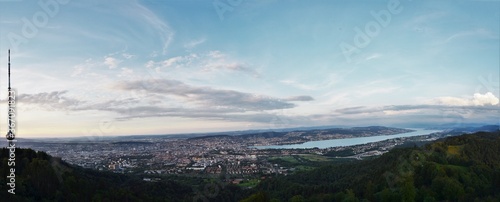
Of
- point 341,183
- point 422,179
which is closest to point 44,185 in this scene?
point 341,183

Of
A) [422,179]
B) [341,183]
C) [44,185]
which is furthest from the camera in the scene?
[341,183]

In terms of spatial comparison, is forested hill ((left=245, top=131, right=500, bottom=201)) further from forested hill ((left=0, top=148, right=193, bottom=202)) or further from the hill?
forested hill ((left=0, top=148, right=193, bottom=202))

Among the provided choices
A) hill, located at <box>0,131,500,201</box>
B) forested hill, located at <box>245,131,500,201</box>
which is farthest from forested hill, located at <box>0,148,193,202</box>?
forested hill, located at <box>245,131,500,201</box>

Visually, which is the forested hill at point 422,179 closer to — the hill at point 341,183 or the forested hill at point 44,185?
the hill at point 341,183

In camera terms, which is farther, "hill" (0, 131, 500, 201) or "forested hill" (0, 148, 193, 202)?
"hill" (0, 131, 500, 201)

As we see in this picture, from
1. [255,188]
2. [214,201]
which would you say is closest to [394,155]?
[255,188]

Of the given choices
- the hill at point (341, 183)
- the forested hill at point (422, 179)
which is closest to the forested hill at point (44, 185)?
the hill at point (341, 183)

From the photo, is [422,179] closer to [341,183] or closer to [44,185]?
[341,183]

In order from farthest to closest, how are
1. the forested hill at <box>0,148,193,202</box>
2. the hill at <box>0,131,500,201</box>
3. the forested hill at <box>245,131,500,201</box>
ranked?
the forested hill at <box>245,131,500,201</box> → the hill at <box>0,131,500,201</box> → the forested hill at <box>0,148,193,202</box>

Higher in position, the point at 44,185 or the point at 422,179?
the point at 44,185

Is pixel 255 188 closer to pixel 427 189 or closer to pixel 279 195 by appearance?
pixel 279 195
